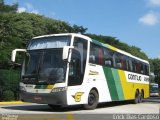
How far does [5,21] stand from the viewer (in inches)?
1825

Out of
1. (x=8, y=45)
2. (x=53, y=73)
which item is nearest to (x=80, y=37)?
(x=53, y=73)

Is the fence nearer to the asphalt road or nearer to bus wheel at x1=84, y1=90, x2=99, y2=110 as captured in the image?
the asphalt road

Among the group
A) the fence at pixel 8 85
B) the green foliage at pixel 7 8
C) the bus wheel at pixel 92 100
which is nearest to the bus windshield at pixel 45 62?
the bus wheel at pixel 92 100

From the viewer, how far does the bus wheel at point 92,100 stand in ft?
67.5

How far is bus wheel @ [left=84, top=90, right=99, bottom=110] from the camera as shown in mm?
20573

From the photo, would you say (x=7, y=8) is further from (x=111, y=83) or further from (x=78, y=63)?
(x=78, y=63)

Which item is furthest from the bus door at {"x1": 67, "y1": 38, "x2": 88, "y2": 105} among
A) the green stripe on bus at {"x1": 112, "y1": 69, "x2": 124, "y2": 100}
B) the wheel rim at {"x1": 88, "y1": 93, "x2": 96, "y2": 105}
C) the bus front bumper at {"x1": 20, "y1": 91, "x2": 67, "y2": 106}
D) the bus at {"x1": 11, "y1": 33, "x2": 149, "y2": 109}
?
the green stripe on bus at {"x1": 112, "y1": 69, "x2": 124, "y2": 100}

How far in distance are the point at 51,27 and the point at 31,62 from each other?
38279 mm

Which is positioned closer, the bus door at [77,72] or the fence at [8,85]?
the bus door at [77,72]

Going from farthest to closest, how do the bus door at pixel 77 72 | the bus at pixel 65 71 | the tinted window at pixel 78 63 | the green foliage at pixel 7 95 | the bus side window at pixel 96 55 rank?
the green foliage at pixel 7 95 < the bus side window at pixel 96 55 < the tinted window at pixel 78 63 < the bus door at pixel 77 72 < the bus at pixel 65 71

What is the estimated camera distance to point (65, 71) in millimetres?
18594

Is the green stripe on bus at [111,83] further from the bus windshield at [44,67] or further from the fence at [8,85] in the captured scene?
the fence at [8,85]

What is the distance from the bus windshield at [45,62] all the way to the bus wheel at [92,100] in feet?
8.72

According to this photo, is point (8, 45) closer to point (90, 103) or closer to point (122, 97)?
point (122, 97)
